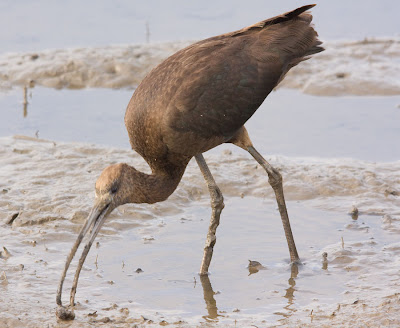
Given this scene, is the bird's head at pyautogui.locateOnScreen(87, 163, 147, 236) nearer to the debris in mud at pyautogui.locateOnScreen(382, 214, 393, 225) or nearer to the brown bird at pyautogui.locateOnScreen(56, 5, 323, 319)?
the brown bird at pyautogui.locateOnScreen(56, 5, 323, 319)

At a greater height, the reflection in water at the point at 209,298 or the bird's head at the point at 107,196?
the bird's head at the point at 107,196

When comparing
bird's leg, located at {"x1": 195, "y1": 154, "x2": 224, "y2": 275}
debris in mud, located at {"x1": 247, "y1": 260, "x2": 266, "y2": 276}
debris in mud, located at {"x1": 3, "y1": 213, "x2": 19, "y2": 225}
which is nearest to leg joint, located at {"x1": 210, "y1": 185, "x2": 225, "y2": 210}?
bird's leg, located at {"x1": 195, "y1": 154, "x2": 224, "y2": 275}

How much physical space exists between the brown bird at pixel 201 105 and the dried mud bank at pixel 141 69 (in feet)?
16.8

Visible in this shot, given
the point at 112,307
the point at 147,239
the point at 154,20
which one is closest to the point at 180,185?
the point at 147,239

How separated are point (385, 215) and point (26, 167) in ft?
12.2

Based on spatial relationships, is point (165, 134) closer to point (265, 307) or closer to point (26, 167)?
point (265, 307)

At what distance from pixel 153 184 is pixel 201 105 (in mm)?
690

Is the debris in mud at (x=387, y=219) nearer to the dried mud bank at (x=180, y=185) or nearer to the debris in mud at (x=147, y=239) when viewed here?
the dried mud bank at (x=180, y=185)

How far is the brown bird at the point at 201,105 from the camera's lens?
5.89 m

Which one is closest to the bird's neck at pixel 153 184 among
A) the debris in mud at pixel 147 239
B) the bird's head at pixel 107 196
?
the bird's head at pixel 107 196

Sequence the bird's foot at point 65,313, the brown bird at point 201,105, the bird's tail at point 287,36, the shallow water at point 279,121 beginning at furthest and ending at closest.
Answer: the shallow water at point 279,121 → the bird's tail at point 287,36 → the brown bird at point 201,105 → the bird's foot at point 65,313

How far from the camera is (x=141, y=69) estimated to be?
1252 centimetres

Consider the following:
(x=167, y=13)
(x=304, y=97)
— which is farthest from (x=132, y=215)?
(x=167, y=13)

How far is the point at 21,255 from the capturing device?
6543 millimetres
